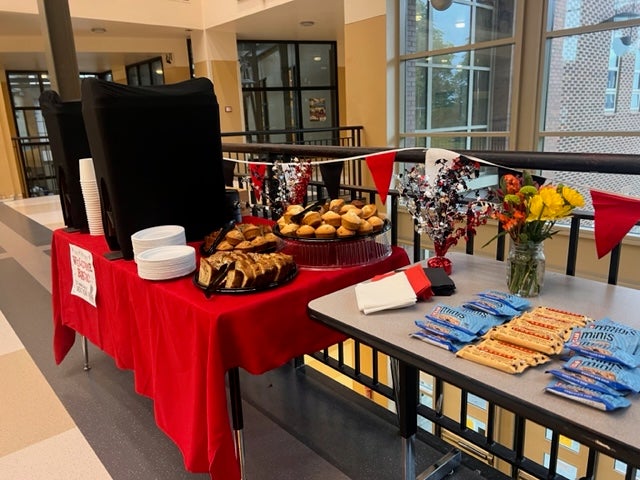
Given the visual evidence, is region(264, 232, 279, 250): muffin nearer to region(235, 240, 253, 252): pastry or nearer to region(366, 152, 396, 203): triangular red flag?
region(235, 240, 253, 252): pastry

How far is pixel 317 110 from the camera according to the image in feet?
37.9

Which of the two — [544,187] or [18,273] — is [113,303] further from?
[18,273]

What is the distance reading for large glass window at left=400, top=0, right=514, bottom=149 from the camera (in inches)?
223

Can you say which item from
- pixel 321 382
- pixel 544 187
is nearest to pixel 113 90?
pixel 544 187

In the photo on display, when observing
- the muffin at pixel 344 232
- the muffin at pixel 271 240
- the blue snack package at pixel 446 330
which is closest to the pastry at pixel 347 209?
the muffin at pixel 344 232

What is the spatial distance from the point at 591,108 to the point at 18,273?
5.78 m

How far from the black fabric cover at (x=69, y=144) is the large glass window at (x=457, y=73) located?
4.95m

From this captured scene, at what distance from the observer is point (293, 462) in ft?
5.60

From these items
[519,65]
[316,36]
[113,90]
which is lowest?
[113,90]

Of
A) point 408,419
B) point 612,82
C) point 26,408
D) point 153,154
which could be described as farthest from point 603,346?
point 612,82

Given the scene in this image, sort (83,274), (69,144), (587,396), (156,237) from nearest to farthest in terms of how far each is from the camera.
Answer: (587,396)
(156,237)
(83,274)
(69,144)

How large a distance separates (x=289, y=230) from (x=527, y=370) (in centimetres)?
88

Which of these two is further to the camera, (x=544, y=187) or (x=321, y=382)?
(x=321, y=382)

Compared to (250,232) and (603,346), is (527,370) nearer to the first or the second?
(603,346)
